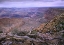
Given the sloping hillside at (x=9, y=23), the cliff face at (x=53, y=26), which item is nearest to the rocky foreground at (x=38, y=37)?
the cliff face at (x=53, y=26)

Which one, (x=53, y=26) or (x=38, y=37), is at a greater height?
(x=53, y=26)

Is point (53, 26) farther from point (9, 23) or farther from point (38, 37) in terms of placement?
point (9, 23)

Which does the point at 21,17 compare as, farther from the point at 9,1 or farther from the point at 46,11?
the point at 9,1

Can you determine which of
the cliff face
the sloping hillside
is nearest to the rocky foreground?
the cliff face

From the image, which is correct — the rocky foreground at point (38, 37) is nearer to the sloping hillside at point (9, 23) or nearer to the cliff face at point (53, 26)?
the cliff face at point (53, 26)

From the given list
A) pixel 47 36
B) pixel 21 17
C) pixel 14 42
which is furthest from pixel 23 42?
pixel 21 17

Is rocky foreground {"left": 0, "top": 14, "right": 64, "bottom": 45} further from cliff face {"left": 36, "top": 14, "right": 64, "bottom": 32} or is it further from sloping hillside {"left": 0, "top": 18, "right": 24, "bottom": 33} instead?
sloping hillside {"left": 0, "top": 18, "right": 24, "bottom": 33}

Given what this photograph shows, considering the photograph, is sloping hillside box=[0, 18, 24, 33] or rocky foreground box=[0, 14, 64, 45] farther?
sloping hillside box=[0, 18, 24, 33]

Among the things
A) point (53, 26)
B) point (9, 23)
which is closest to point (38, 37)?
point (53, 26)
